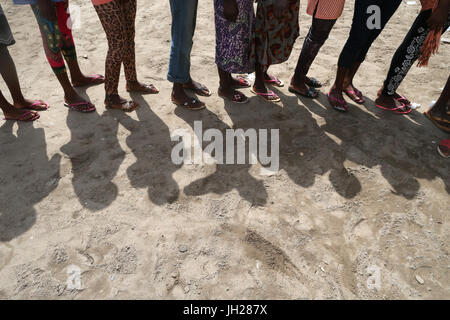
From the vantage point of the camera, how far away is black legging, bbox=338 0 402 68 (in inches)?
92.6

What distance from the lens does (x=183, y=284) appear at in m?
1.60

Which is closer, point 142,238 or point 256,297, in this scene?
point 256,297

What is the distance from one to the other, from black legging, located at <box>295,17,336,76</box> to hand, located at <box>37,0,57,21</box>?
6.95 feet

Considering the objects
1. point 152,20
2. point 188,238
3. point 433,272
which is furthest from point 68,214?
Answer: point 152,20

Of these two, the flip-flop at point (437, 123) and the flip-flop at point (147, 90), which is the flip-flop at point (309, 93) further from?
the flip-flop at point (147, 90)

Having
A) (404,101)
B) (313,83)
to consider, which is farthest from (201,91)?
(404,101)

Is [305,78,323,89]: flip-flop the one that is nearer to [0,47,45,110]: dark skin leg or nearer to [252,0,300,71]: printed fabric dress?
[252,0,300,71]: printed fabric dress

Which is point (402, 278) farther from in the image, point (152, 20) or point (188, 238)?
point (152, 20)

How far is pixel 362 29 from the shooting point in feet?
8.11

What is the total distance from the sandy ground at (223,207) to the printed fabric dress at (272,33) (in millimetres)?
477

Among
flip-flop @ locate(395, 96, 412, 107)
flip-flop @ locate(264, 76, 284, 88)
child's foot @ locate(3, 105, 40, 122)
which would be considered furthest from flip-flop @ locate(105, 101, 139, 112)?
flip-flop @ locate(395, 96, 412, 107)
